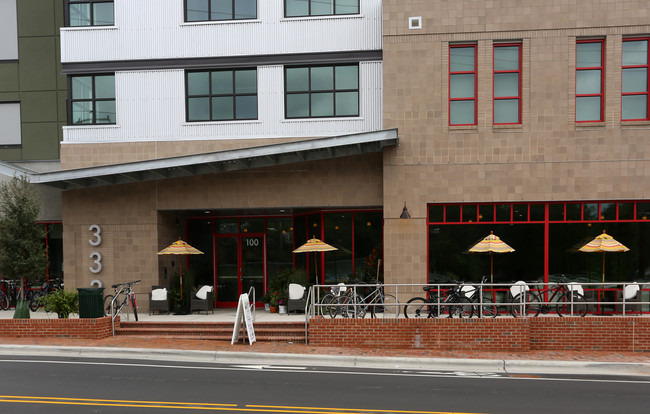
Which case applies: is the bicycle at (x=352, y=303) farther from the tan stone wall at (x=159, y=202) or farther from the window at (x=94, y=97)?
the window at (x=94, y=97)

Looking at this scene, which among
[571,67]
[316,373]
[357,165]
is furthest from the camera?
[357,165]

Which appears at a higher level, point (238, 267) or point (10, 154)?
point (10, 154)

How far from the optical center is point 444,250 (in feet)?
53.4

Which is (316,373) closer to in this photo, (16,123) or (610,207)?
(610,207)

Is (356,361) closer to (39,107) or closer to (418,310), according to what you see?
(418,310)

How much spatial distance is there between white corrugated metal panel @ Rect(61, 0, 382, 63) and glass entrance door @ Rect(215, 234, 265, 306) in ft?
21.1

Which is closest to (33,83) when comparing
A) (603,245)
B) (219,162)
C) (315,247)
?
(219,162)

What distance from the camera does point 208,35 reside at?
17531 millimetres

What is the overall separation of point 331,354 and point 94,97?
1209 cm

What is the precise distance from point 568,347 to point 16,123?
64.6ft

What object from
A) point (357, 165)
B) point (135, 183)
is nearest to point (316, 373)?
point (357, 165)

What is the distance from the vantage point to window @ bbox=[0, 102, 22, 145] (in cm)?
1970

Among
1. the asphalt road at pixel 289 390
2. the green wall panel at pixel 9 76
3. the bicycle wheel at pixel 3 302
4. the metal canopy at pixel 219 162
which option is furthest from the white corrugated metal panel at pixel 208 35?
the asphalt road at pixel 289 390

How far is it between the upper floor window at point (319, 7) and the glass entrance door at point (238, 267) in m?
7.66
